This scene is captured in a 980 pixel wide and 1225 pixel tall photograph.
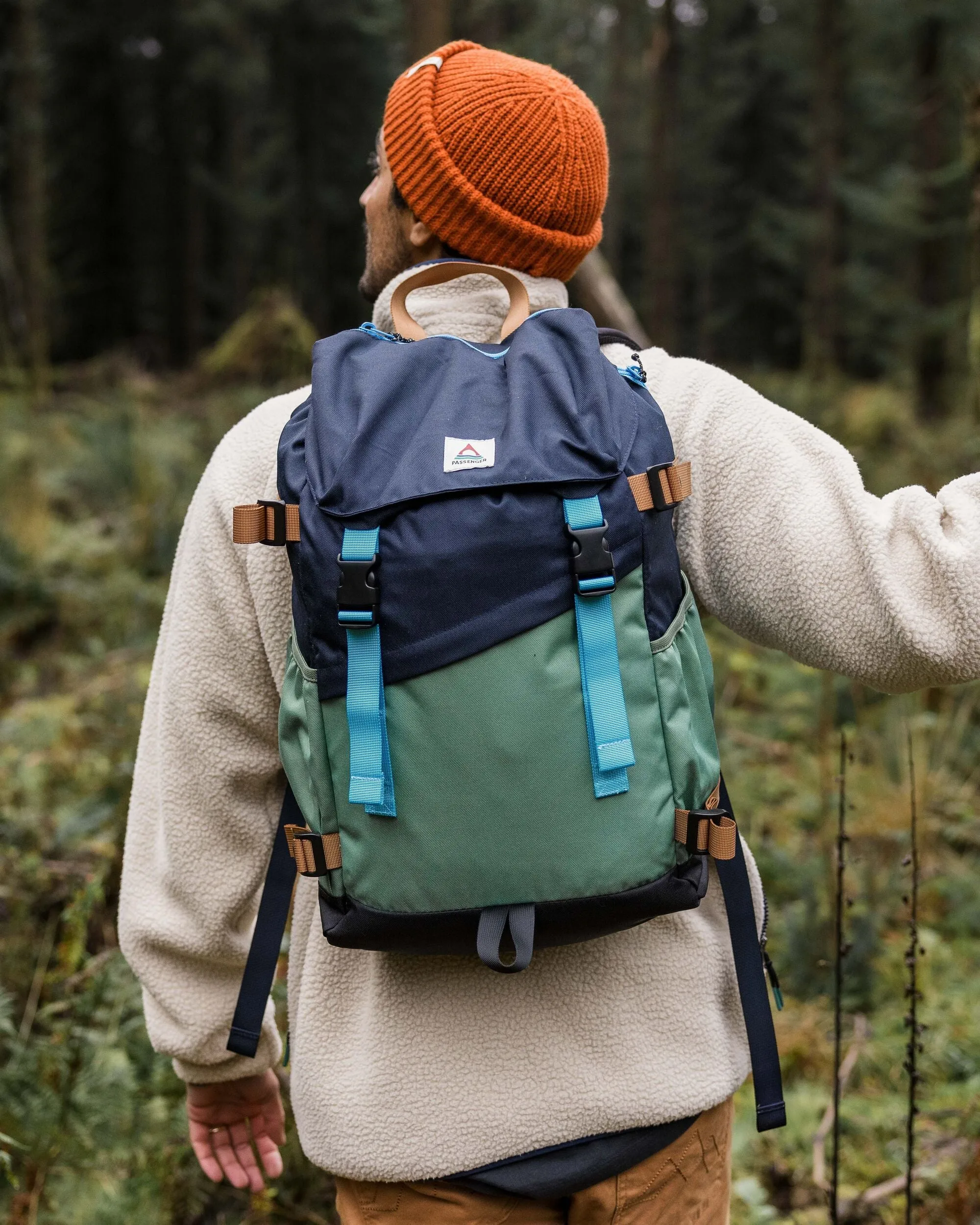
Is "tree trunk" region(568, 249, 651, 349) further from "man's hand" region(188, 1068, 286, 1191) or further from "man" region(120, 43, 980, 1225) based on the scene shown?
"man's hand" region(188, 1068, 286, 1191)

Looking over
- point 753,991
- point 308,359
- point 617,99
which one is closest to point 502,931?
point 753,991

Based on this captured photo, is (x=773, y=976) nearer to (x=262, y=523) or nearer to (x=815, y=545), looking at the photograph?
(x=815, y=545)

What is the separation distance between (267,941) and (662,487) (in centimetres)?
82

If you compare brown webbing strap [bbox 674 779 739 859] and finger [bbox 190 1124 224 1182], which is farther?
finger [bbox 190 1124 224 1182]

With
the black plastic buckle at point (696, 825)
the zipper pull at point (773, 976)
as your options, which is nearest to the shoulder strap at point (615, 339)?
the black plastic buckle at point (696, 825)

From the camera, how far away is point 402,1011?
138 centimetres

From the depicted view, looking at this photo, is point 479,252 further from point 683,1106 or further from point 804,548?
point 683,1106

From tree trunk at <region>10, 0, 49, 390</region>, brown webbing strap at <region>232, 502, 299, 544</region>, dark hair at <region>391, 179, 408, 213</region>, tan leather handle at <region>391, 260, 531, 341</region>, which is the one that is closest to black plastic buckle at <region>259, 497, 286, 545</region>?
brown webbing strap at <region>232, 502, 299, 544</region>

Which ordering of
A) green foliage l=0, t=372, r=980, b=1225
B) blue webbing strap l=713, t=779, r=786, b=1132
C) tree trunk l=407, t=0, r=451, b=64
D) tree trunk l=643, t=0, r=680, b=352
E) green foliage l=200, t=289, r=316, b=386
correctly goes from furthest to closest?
tree trunk l=643, t=0, r=680, b=352, green foliage l=200, t=289, r=316, b=386, tree trunk l=407, t=0, r=451, b=64, green foliage l=0, t=372, r=980, b=1225, blue webbing strap l=713, t=779, r=786, b=1132

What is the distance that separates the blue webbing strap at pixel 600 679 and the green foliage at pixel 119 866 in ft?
3.09

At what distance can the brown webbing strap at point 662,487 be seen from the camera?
123 cm

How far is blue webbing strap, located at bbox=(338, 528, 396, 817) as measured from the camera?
119 cm

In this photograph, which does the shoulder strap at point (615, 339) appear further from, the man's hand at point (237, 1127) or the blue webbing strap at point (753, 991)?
the man's hand at point (237, 1127)

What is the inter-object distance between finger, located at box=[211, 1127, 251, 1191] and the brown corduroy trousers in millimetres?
324
